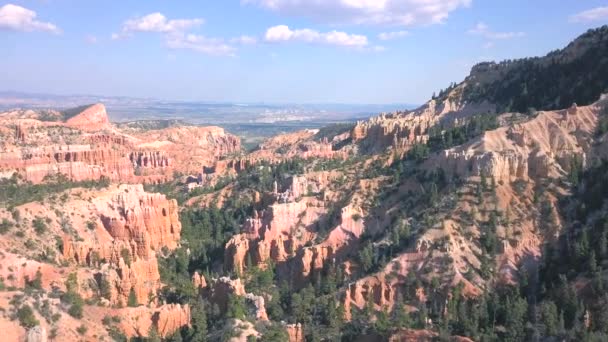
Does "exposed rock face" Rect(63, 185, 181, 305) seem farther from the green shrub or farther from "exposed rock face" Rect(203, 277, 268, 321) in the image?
the green shrub

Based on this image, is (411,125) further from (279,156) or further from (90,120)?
(90,120)

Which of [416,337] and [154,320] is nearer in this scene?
[416,337]

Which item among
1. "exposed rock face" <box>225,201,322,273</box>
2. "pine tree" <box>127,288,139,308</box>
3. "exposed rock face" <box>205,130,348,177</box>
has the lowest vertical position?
"pine tree" <box>127,288,139,308</box>

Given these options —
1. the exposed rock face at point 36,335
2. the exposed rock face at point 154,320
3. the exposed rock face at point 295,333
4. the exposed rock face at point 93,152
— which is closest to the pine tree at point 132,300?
the exposed rock face at point 154,320

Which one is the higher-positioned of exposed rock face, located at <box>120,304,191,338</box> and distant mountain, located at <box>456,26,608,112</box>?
distant mountain, located at <box>456,26,608,112</box>

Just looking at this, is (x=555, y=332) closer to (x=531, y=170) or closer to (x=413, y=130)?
(x=531, y=170)

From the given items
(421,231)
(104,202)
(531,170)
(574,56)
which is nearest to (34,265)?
(104,202)

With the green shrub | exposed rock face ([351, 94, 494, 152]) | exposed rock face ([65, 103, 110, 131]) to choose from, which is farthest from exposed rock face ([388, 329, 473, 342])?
exposed rock face ([65, 103, 110, 131])

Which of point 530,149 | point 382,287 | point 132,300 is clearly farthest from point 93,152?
point 530,149

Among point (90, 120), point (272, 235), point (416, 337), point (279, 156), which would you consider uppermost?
point (90, 120)
